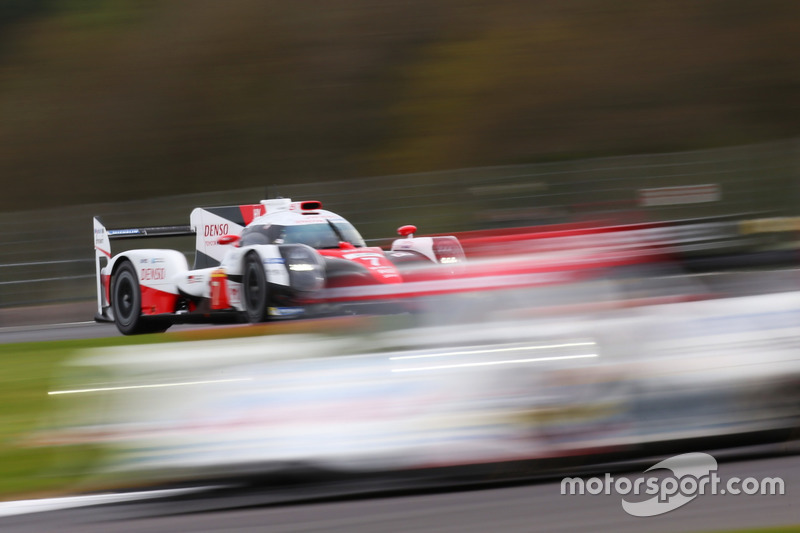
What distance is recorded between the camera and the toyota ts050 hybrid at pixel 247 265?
935 centimetres

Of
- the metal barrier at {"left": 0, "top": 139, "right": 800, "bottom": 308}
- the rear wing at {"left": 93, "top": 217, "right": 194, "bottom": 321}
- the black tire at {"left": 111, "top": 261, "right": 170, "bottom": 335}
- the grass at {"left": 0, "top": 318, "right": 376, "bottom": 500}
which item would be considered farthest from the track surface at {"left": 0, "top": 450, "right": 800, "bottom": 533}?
the metal barrier at {"left": 0, "top": 139, "right": 800, "bottom": 308}

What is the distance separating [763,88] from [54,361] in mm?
16044

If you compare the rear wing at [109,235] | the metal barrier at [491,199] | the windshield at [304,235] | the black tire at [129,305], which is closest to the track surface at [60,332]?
the black tire at [129,305]

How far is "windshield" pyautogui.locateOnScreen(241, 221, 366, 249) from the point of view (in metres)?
10.2

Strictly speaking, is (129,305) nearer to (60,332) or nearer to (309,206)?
(60,332)

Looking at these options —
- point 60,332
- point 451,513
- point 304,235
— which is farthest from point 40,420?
point 60,332

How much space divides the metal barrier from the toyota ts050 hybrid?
3.60 m

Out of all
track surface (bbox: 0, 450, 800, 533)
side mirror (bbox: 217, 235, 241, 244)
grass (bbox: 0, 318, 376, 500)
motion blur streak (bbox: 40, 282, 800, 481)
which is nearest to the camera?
track surface (bbox: 0, 450, 800, 533)

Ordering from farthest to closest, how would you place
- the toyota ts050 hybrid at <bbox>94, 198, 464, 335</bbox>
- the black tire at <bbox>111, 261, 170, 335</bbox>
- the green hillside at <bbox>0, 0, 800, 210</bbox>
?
the green hillside at <bbox>0, 0, 800, 210</bbox> → the black tire at <bbox>111, 261, 170, 335</bbox> → the toyota ts050 hybrid at <bbox>94, 198, 464, 335</bbox>

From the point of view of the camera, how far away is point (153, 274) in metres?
10.9

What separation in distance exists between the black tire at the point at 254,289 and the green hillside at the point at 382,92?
11.5 m

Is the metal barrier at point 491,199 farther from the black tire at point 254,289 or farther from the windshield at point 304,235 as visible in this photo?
the black tire at point 254,289

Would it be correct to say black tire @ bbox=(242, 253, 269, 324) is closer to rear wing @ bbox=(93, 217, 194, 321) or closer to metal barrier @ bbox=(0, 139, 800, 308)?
rear wing @ bbox=(93, 217, 194, 321)

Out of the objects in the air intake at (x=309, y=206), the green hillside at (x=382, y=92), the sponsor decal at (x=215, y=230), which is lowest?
the sponsor decal at (x=215, y=230)
